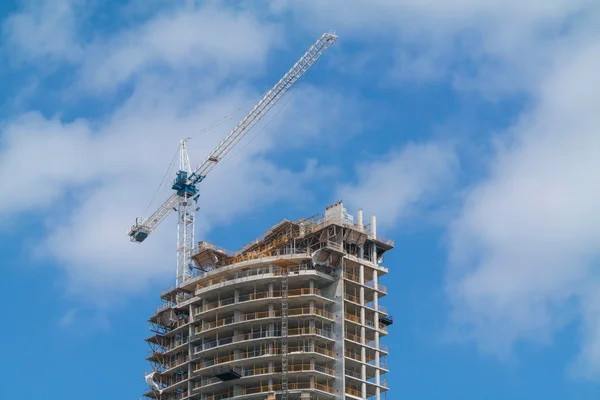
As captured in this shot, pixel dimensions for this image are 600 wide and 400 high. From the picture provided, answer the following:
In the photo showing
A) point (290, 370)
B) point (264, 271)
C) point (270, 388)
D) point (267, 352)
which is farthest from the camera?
point (264, 271)

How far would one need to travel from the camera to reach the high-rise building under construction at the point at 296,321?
186375 millimetres

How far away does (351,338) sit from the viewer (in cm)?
19188

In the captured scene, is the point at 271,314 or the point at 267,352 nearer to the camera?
the point at 267,352

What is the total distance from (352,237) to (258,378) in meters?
26.0

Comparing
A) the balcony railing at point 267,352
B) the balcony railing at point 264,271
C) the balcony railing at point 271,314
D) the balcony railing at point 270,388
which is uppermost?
the balcony railing at point 264,271

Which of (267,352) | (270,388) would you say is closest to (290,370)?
(270,388)

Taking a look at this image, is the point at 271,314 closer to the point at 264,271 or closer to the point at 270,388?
the point at 264,271

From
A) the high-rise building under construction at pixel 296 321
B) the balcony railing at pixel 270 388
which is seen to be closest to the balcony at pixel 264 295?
the high-rise building under construction at pixel 296 321

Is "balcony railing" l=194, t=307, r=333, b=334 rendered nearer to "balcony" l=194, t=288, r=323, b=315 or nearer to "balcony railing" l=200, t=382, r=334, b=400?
"balcony" l=194, t=288, r=323, b=315

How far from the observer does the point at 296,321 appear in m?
189

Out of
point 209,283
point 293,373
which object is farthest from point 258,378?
point 209,283

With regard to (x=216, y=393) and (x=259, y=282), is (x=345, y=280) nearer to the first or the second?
(x=259, y=282)

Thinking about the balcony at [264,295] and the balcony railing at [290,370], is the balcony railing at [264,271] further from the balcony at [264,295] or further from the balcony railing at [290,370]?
the balcony railing at [290,370]

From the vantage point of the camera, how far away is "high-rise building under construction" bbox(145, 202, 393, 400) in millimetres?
186375
